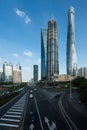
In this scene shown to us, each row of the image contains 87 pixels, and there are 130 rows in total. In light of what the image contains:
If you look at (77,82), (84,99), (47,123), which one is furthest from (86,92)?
(77,82)

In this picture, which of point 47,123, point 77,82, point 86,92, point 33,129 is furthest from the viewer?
point 77,82

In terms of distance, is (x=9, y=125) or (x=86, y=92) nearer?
(x=9, y=125)

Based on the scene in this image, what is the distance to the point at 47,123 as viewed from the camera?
114 ft

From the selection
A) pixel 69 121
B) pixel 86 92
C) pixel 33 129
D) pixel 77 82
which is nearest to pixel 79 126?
pixel 69 121

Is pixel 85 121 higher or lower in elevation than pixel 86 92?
lower

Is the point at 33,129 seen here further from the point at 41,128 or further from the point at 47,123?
the point at 47,123

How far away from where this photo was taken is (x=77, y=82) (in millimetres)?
133875

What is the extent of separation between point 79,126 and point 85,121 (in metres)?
4.30

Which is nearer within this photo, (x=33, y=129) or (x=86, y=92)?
(x=33, y=129)

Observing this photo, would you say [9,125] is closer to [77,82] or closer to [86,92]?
[86,92]

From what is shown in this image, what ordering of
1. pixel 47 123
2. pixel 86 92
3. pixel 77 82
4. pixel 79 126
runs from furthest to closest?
pixel 77 82 → pixel 86 92 → pixel 47 123 → pixel 79 126

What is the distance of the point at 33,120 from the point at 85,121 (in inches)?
339

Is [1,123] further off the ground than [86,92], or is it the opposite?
[86,92]

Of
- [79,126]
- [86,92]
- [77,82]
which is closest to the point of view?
[79,126]
